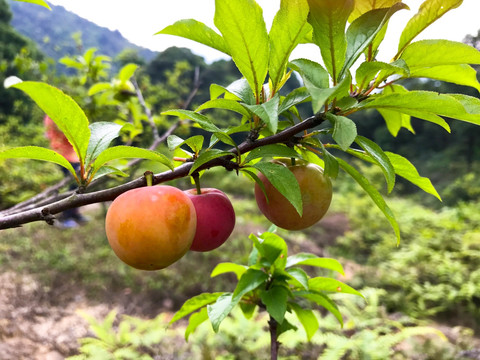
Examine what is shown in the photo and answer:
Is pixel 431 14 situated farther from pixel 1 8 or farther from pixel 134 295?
Result: pixel 1 8

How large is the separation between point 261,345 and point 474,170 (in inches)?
252

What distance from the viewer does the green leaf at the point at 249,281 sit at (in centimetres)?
65

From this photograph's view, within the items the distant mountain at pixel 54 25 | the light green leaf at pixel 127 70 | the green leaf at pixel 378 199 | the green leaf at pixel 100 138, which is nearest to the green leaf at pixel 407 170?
the green leaf at pixel 378 199

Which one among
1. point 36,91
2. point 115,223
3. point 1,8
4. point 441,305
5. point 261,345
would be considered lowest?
point 441,305

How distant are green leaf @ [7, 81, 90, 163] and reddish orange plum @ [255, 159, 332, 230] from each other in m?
0.27

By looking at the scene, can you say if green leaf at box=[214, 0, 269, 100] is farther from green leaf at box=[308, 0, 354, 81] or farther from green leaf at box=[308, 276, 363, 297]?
green leaf at box=[308, 276, 363, 297]

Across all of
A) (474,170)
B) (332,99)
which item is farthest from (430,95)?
(474,170)

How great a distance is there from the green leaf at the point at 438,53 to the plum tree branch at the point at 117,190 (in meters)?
0.15

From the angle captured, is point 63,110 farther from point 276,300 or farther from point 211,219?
point 276,300

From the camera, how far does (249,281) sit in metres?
0.68

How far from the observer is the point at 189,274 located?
124 inches

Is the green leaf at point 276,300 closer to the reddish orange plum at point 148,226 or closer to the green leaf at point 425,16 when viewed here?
the reddish orange plum at point 148,226

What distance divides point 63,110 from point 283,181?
0.28 meters

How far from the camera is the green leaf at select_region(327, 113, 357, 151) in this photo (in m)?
0.34
